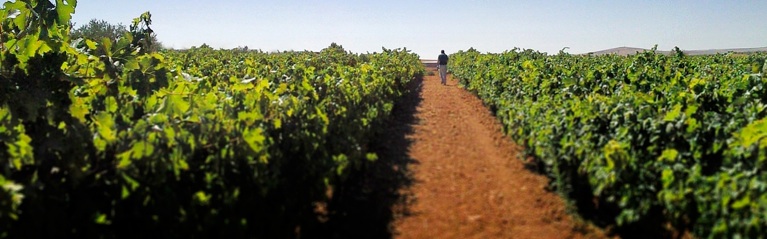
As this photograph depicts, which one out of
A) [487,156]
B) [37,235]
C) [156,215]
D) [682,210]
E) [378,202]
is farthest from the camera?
[487,156]

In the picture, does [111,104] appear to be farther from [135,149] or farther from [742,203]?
[742,203]

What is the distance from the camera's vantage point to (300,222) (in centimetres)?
580

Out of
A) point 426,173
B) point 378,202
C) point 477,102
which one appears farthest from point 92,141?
point 477,102

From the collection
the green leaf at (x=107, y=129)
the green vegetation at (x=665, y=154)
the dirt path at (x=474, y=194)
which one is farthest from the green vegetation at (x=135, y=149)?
the green vegetation at (x=665, y=154)

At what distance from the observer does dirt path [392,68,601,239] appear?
596 cm

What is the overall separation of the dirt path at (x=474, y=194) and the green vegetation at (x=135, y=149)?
3.64ft

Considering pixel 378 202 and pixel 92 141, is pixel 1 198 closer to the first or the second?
pixel 92 141

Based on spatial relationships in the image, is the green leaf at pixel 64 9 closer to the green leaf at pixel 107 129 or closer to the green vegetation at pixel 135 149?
the green vegetation at pixel 135 149

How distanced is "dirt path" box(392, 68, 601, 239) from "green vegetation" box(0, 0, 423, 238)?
1.11m

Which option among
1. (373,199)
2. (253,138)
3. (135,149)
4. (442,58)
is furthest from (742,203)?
(442,58)

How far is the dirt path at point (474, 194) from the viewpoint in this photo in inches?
235

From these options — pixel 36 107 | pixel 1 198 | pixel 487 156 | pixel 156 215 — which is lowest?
pixel 487 156

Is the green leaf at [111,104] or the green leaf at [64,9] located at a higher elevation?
the green leaf at [64,9]

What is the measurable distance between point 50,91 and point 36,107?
0.49 m
